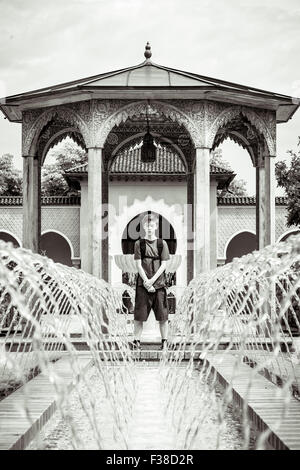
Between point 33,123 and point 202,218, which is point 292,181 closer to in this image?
point 202,218

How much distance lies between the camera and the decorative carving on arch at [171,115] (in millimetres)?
9914

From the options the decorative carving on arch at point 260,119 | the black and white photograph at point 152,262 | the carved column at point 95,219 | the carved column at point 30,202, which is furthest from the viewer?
the carved column at point 30,202

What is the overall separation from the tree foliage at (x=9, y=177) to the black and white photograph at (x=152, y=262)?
18.0m

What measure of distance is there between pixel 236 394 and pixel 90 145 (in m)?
5.72

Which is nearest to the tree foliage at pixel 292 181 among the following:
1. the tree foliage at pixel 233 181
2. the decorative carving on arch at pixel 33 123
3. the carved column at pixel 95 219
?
the decorative carving on arch at pixel 33 123

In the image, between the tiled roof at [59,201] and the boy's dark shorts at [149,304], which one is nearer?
the boy's dark shorts at [149,304]

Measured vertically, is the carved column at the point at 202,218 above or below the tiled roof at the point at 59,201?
below

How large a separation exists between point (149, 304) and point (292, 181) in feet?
46.8

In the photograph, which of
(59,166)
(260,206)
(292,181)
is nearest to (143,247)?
(260,206)

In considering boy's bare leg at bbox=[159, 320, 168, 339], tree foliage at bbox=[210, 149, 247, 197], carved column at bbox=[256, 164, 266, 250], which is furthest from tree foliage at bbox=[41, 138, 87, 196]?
boy's bare leg at bbox=[159, 320, 168, 339]

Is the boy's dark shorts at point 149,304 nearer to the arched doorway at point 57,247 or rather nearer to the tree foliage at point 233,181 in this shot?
the arched doorway at point 57,247

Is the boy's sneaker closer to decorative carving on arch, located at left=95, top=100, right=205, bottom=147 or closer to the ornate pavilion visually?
the ornate pavilion

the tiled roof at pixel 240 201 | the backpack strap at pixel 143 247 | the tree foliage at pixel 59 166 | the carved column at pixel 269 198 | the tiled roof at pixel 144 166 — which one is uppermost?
the tree foliage at pixel 59 166

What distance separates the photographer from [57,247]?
90.3 ft
